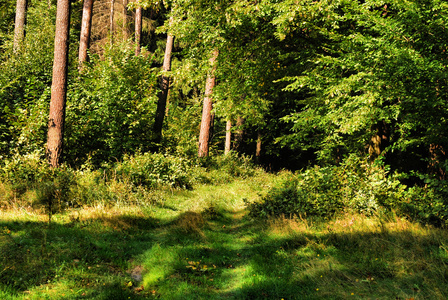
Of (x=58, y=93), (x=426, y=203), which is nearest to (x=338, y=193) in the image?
(x=426, y=203)

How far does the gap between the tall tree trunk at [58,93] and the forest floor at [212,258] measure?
2.71 metres

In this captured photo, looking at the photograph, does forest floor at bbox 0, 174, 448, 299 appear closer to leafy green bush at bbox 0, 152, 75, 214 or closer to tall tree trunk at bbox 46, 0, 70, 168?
leafy green bush at bbox 0, 152, 75, 214

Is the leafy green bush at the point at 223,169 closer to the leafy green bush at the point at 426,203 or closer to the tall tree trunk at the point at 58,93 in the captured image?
the tall tree trunk at the point at 58,93

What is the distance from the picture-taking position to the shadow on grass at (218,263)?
4.28 meters

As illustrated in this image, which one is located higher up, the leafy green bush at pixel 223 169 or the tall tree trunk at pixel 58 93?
the tall tree trunk at pixel 58 93

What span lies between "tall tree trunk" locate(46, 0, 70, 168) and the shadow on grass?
353 cm

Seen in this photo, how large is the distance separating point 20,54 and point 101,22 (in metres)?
13.4

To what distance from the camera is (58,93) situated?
31.2 feet

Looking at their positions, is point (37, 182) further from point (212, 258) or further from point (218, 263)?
point (218, 263)

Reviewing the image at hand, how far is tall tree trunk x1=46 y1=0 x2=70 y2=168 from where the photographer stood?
31.1ft

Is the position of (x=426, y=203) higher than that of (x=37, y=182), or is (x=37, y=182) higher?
(x=426, y=203)

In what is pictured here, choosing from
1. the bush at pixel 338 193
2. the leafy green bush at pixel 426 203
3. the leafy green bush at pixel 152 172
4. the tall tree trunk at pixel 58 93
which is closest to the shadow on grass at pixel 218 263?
the leafy green bush at pixel 426 203

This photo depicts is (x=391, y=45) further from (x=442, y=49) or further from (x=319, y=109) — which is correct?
(x=319, y=109)

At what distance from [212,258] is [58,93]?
7.26 meters
